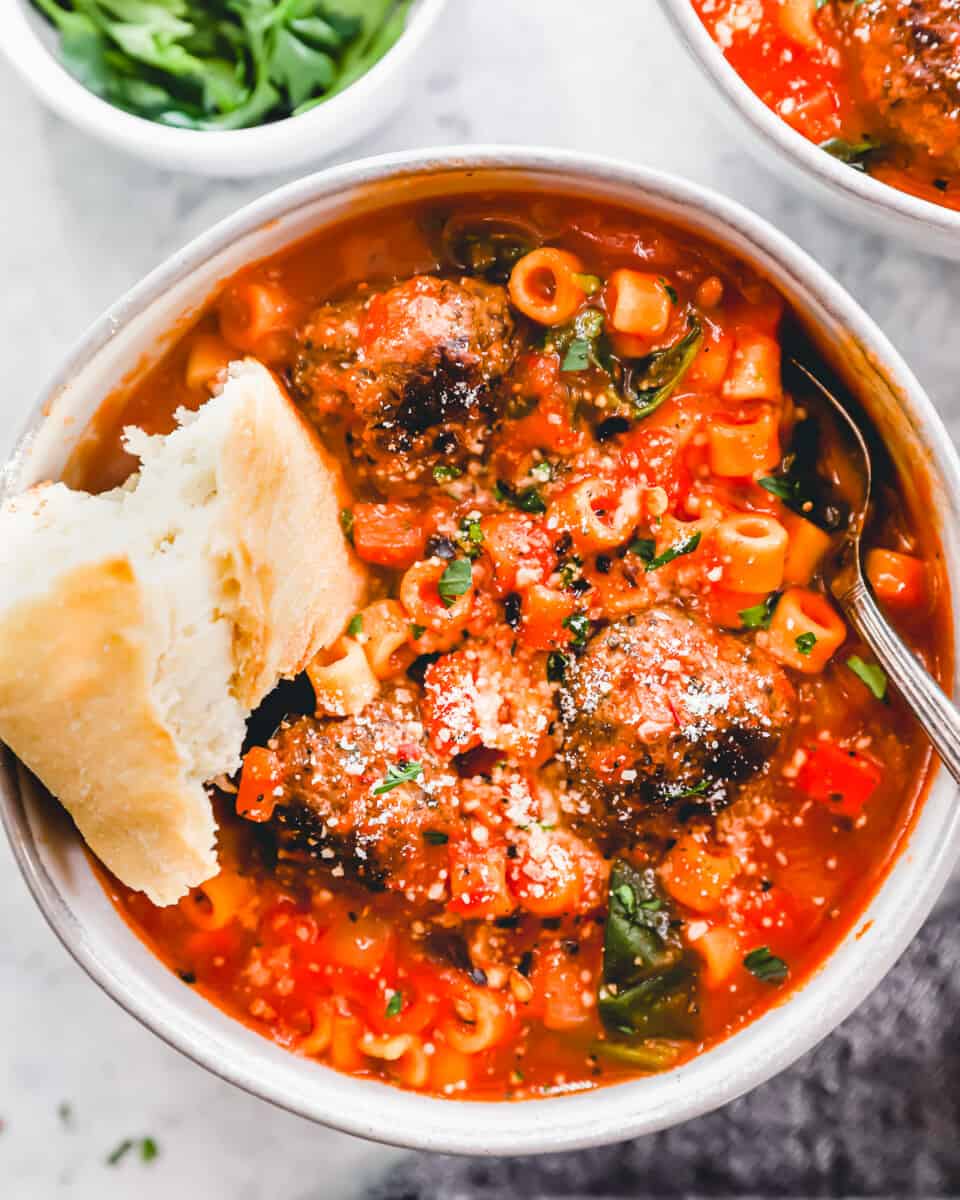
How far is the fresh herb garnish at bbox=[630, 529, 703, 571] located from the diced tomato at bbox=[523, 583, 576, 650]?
6.8 inches

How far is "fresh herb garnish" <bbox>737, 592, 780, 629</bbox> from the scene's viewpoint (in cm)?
279

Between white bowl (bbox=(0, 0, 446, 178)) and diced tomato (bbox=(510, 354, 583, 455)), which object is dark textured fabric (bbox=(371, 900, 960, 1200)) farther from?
white bowl (bbox=(0, 0, 446, 178))

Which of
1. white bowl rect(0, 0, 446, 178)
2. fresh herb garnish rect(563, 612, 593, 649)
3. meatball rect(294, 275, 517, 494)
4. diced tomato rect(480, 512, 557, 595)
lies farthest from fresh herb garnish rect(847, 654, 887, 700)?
white bowl rect(0, 0, 446, 178)

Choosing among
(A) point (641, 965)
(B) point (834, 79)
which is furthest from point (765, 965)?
(B) point (834, 79)

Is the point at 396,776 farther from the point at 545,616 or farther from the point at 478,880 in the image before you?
the point at 545,616

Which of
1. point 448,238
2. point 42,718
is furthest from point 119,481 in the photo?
point 448,238

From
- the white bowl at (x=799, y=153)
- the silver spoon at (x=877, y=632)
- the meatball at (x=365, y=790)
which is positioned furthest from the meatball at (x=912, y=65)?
the meatball at (x=365, y=790)

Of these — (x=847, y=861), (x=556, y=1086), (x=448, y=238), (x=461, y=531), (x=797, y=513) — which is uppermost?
(x=448, y=238)

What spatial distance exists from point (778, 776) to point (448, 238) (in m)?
1.35

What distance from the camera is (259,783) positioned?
2.72 m

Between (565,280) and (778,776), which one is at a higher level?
(565,280)

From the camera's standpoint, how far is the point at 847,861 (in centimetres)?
286

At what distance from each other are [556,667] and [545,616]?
0.12m

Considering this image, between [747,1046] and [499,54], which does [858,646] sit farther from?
[499,54]
